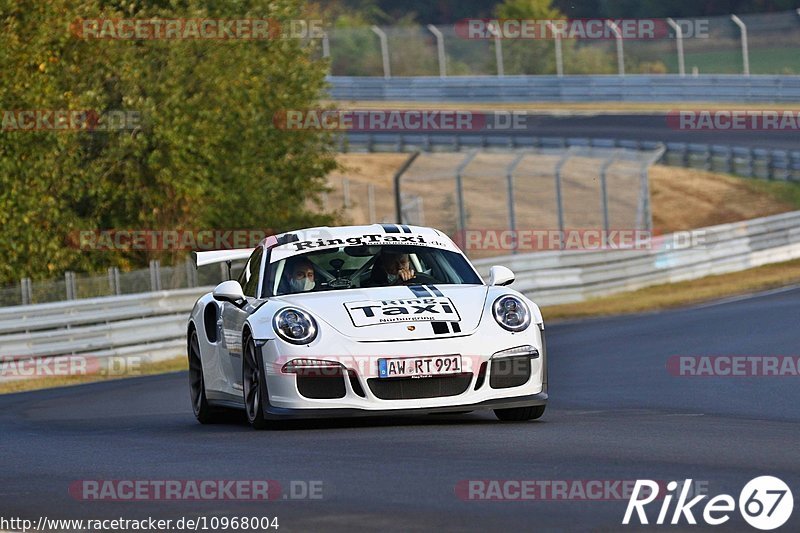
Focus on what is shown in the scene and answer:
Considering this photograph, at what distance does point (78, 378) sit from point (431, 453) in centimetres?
1294

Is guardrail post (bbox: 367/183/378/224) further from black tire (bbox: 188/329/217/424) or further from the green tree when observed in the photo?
black tire (bbox: 188/329/217/424)

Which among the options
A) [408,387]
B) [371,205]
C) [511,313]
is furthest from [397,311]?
[371,205]

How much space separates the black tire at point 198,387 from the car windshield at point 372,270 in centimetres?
136

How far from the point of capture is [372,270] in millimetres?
10969

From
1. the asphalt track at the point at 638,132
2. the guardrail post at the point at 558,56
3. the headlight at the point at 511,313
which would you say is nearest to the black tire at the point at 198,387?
the headlight at the point at 511,313

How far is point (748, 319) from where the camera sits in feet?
66.3

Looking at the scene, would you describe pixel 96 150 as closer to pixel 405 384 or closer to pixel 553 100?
pixel 405 384

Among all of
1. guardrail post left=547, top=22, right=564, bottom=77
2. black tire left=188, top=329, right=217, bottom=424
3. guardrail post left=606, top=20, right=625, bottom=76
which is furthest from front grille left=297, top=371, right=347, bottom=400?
guardrail post left=606, top=20, right=625, bottom=76

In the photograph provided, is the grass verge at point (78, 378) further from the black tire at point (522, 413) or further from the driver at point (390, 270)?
the black tire at point (522, 413)

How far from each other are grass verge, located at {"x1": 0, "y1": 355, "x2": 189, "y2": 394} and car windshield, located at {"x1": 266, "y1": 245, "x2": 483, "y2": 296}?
9094mm

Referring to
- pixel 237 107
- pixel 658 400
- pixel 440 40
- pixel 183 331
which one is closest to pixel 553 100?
pixel 440 40

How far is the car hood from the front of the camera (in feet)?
32.0

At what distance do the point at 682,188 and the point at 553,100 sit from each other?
856cm

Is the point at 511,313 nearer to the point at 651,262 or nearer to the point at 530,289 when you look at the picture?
the point at 530,289
